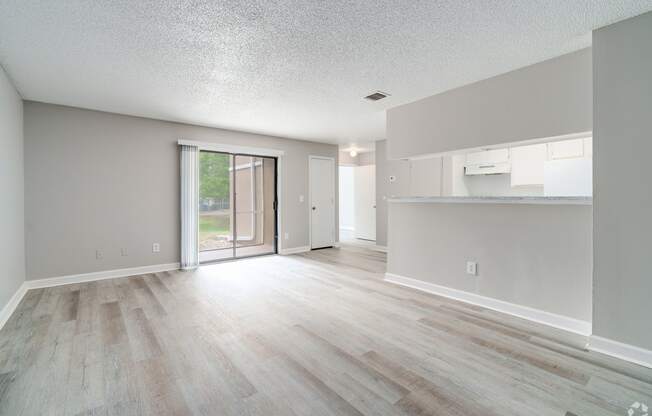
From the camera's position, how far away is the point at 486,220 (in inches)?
125

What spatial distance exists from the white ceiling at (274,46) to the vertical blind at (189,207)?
1.17m

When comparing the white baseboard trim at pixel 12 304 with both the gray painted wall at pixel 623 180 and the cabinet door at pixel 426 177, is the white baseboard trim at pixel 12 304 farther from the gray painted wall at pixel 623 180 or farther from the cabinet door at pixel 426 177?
the cabinet door at pixel 426 177

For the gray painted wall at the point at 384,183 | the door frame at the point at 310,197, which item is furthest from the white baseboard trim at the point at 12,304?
the gray painted wall at the point at 384,183

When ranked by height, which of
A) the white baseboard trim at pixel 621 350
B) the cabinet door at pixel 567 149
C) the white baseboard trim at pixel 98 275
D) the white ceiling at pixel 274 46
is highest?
the white ceiling at pixel 274 46

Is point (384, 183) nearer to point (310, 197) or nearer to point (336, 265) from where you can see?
point (310, 197)

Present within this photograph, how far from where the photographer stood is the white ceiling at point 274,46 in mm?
2031

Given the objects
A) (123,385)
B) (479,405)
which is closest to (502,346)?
(479,405)

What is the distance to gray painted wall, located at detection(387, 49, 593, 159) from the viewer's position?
2.59 metres

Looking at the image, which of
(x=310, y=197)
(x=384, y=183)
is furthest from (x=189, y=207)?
(x=384, y=183)

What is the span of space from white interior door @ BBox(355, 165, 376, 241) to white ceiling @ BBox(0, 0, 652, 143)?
4.67 metres

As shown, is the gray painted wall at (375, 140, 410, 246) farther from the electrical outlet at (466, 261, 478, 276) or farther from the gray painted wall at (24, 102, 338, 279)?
the gray painted wall at (24, 102, 338, 279)

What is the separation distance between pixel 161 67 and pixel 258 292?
8.84 feet

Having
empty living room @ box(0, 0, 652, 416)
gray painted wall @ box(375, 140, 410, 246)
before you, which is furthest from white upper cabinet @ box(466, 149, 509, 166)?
gray painted wall @ box(375, 140, 410, 246)

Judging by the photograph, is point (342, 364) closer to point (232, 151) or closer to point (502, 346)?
point (502, 346)
